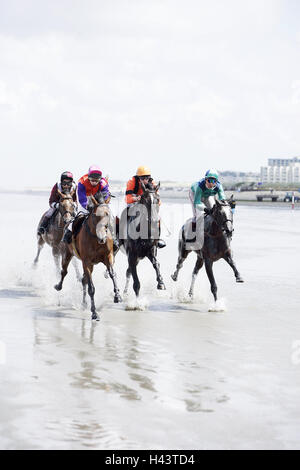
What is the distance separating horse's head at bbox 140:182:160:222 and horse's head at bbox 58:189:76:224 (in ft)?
9.52

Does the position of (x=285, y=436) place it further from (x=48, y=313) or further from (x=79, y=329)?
(x=48, y=313)

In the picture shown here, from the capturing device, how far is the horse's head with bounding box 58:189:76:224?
15555 mm

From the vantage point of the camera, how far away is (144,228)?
1327 cm

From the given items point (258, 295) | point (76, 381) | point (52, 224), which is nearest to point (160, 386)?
point (76, 381)

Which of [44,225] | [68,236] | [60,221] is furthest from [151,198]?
[44,225]

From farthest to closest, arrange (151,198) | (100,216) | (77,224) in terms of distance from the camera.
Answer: (77,224) < (151,198) < (100,216)

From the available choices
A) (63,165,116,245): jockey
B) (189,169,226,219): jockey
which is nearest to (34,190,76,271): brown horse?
(63,165,116,245): jockey

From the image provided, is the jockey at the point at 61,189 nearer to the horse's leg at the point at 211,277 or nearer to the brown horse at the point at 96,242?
the brown horse at the point at 96,242

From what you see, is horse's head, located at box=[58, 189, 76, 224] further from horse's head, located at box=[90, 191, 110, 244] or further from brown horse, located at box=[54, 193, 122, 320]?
horse's head, located at box=[90, 191, 110, 244]

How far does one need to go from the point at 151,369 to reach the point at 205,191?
Result: 19.9 feet

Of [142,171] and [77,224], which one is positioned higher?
[142,171]

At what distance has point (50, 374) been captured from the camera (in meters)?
8.41

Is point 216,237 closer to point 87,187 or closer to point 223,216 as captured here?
point 223,216
